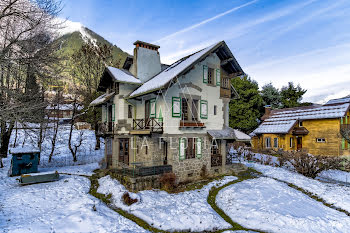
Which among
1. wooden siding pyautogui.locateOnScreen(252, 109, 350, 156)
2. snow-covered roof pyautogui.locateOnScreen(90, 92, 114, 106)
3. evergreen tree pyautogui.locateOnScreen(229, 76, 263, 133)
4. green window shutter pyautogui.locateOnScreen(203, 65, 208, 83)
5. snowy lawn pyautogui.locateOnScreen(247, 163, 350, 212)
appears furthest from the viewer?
evergreen tree pyautogui.locateOnScreen(229, 76, 263, 133)

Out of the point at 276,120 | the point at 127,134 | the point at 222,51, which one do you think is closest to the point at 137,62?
the point at 127,134

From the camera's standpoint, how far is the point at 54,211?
1077 cm

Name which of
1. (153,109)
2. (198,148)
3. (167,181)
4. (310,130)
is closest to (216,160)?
(198,148)

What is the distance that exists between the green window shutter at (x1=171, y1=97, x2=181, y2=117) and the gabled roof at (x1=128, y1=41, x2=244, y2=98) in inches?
72.7

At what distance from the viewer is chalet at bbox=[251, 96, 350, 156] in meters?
29.9

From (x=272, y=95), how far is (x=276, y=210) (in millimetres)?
43691

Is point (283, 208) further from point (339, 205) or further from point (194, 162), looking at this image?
point (194, 162)

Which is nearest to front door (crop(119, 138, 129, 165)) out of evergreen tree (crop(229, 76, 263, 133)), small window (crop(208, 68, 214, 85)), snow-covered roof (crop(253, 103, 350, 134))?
small window (crop(208, 68, 214, 85))

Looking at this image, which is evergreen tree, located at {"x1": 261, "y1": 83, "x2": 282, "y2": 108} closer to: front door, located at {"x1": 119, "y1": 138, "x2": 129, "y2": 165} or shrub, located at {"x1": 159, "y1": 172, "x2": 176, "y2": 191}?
front door, located at {"x1": 119, "y1": 138, "x2": 129, "y2": 165}

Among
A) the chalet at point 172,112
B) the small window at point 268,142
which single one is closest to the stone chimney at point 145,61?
the chalet at point 172,112

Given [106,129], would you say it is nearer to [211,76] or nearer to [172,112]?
[172,112]

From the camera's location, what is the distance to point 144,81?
20.1 metres

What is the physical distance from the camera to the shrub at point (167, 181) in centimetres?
1481

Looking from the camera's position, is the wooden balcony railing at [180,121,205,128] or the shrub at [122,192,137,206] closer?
the shrub at [122,192,137,206]
